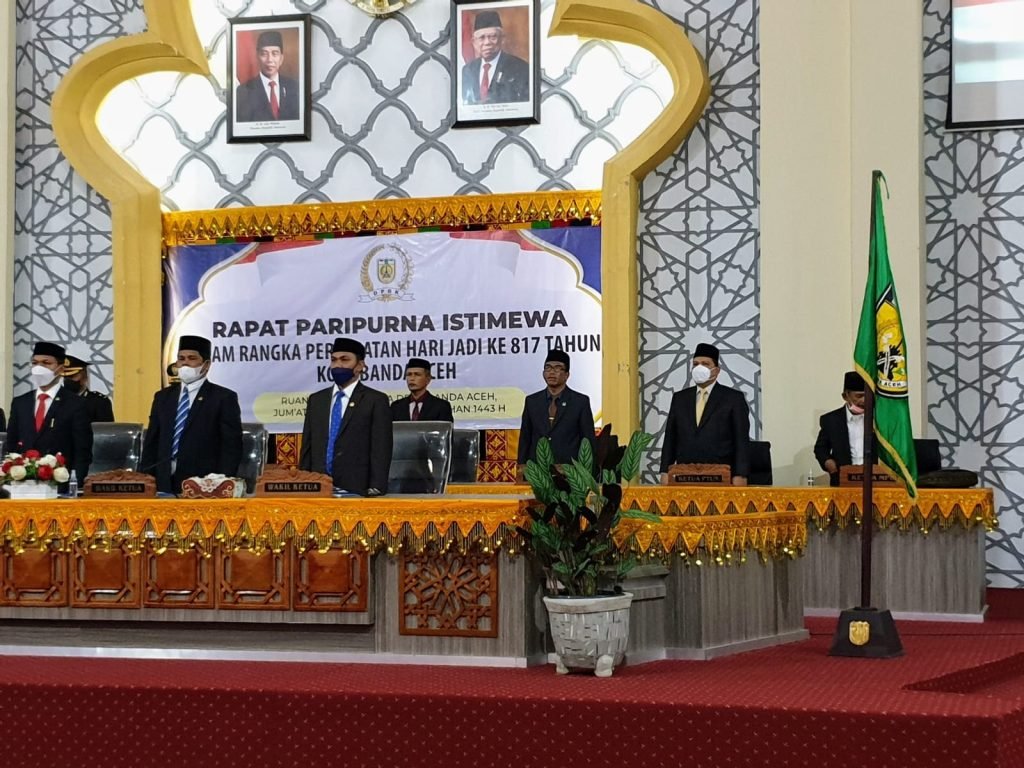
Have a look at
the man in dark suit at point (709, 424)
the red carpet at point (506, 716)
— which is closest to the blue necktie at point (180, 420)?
the red carpet at point (506, 716)

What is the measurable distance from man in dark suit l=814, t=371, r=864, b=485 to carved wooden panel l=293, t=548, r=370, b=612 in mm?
3258

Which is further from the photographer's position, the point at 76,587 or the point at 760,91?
the point at 760,91

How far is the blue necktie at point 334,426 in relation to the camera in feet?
21.1

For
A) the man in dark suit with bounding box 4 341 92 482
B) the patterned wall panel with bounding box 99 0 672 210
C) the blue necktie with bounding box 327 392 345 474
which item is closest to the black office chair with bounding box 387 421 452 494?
the blue necktie with bounding box 327 392 345 474

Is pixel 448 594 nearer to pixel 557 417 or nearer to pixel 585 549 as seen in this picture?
pixel 585 549

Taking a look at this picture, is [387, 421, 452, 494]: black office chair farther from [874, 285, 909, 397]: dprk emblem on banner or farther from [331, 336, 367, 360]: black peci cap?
[874, 285, 909, 397]: dprk emblem on banner

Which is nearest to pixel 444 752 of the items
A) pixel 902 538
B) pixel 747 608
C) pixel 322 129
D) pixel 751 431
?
pixel 747 608

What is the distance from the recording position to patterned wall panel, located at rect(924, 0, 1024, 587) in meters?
8.77

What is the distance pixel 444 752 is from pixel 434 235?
221 inches

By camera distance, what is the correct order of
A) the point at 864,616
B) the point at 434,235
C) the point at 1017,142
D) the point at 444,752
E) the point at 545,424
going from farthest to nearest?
the point at 434,235
the point at 1017,142
the point at 545,424
the point at 864,616
the point at 444,752

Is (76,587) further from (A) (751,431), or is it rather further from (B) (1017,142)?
(B) (1017,142)

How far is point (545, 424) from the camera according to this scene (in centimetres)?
828

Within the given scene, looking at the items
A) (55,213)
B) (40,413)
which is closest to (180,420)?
(40,413)

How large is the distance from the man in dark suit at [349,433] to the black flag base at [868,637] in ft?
6.82
